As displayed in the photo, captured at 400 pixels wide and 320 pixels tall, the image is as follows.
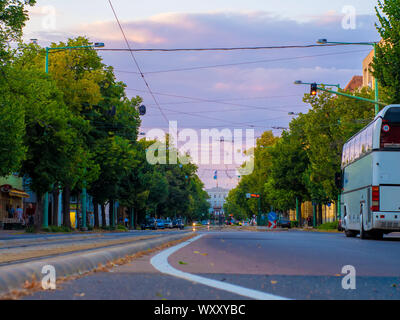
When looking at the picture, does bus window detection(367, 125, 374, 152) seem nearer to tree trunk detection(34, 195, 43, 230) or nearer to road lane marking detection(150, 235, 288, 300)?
road lane marking detection(150, 235, 288, 300)

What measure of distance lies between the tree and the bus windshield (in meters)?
7.33

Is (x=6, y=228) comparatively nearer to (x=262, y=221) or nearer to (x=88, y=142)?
(x=88, y=142)

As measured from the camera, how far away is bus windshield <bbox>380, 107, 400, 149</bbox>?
77.8ft

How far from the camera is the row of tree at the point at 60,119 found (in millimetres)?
30344

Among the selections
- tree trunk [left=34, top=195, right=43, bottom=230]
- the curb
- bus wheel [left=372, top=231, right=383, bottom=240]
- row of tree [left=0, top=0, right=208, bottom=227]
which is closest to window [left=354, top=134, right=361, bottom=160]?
bus wheel [left=372, top=231, right=383, bottom=240]

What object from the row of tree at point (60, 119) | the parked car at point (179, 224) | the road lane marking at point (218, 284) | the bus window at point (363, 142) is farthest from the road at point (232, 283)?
the parked car at point (179, 224)

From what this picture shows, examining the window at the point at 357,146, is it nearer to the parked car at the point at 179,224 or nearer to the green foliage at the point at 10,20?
the green foliage at the point at 10,20

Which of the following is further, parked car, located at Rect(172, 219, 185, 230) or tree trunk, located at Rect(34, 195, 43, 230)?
parked car, located at Rect(172, 219, 185, 230)

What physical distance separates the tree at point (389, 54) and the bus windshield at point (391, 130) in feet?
24.1

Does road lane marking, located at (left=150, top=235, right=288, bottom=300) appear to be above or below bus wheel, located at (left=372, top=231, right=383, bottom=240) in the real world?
above

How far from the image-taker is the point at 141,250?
513 inches

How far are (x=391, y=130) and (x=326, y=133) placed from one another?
107 feet
